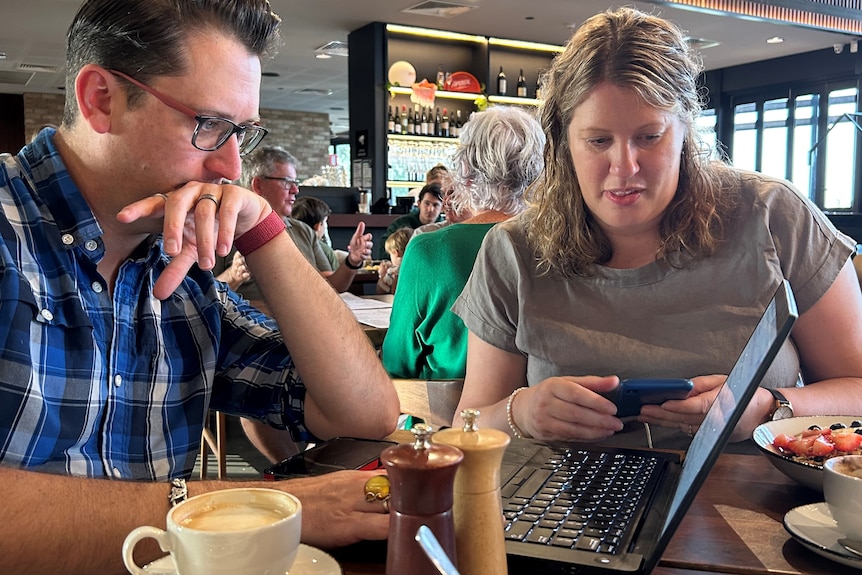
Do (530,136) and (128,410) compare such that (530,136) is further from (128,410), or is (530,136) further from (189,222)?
(128,410)

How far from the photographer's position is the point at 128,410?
120 centimetres

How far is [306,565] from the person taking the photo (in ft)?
2.41

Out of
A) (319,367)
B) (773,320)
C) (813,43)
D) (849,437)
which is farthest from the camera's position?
(813,43)

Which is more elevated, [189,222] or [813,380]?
[189,222]

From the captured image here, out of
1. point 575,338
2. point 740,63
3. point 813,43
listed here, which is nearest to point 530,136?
point 575,338

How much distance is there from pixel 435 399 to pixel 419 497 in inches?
44.2

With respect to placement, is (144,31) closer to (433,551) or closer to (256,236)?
(256,236)

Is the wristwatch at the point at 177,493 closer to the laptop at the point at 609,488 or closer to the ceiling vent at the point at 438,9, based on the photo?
the laptop at the point at 609,488

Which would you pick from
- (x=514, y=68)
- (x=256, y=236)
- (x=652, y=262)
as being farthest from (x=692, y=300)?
(x=514, y=68)

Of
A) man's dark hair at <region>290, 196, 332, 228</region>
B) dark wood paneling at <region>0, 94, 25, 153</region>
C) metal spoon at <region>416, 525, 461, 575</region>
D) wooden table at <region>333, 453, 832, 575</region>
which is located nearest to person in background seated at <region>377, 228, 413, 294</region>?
man's dark hair at <region>290, 196, 332, 228</region>

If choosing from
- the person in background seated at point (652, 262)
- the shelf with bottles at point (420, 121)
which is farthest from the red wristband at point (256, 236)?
the shelf with bottles at point (420, 121)

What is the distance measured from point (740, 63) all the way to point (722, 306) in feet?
32.8

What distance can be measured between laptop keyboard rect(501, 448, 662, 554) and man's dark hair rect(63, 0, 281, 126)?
799mm

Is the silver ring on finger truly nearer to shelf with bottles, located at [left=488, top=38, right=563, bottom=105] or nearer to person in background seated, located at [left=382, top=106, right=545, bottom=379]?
person in background seated, located at [left=382, top=106, right=545, bottom=379]
